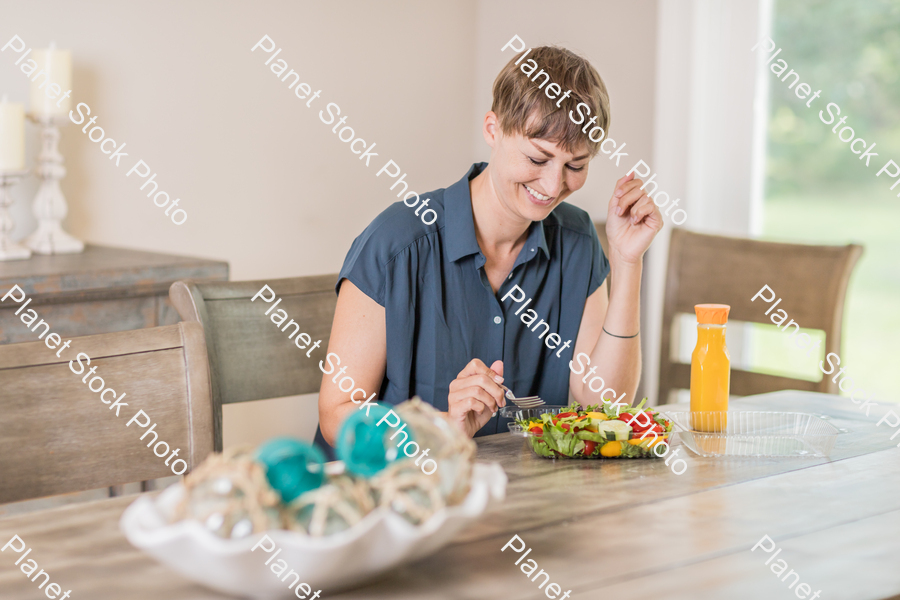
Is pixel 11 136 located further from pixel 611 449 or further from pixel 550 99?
pixel 611 449

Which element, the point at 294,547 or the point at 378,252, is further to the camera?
the point at 378,252

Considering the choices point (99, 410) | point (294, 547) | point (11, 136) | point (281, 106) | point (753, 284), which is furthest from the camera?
point (281, 106)

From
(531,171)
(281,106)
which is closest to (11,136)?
(281,106)

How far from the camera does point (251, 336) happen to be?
1.48 meters

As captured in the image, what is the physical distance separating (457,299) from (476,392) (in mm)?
362

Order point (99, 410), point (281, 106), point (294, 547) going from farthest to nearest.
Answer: point (281, 106) → point (99, 410) → point (294, 547)

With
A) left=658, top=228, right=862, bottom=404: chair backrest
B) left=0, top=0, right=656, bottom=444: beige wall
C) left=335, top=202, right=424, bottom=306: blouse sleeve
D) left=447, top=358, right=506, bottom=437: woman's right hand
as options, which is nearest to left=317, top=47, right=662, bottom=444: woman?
left=335, top=202, right=424, bottom=306: blouse sleeve

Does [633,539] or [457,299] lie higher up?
[457,299]

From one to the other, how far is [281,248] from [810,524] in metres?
2.16

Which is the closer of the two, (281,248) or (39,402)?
(39,402)

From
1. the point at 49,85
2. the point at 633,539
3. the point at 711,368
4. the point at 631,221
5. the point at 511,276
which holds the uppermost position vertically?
the point at 49,85

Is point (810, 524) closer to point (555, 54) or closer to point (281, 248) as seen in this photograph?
point (555, 54)

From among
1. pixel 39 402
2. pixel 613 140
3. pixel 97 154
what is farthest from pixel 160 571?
pixel 613 140

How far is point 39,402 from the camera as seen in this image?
1.05 m
